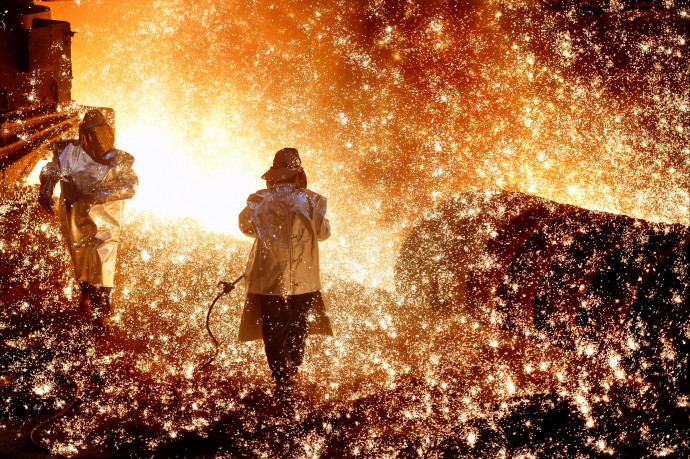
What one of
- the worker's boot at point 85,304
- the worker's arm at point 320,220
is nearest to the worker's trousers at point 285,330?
the worker's arm at point 320,220

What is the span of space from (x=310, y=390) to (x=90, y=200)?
2.65m

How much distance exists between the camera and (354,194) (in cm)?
1041

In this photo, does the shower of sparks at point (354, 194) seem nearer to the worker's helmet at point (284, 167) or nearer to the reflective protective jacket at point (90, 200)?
the reflective protective jacket at point (90, 200)

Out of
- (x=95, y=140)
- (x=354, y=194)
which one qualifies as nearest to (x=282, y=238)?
(x=95, y=140)

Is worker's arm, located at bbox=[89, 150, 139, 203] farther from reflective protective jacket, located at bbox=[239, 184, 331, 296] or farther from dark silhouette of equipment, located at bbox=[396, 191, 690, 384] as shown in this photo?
dark silhouette of equipment, located at bbox=[396, 191, 690, 384]

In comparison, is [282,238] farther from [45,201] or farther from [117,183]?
[45,201]

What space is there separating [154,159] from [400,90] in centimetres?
550

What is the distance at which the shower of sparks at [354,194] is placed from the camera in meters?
3.67

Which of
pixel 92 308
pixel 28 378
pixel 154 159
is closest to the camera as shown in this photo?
pixel 28 378

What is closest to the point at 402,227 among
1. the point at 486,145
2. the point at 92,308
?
the point at 486,145

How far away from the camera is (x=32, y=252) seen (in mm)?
6535

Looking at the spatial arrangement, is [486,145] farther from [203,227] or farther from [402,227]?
[203,227]

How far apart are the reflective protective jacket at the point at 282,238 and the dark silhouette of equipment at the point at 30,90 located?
9.33 ft

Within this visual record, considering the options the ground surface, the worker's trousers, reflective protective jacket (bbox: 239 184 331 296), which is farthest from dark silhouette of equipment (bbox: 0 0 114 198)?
the worker's trousers
